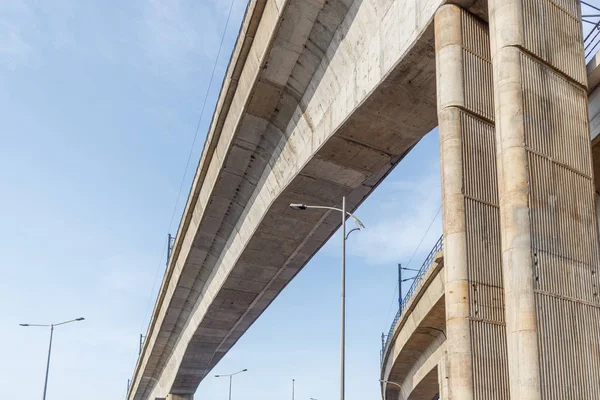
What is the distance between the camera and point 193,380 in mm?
45406

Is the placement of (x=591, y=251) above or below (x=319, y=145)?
below

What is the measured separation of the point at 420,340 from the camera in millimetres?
31594

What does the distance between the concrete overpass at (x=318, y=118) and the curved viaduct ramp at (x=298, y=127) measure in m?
0.04

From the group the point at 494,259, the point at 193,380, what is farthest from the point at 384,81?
the point at 193,380

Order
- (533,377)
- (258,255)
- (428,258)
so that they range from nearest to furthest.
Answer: (533,377) < (258,255) < (428,258)

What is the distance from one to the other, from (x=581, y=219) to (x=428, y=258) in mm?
16370

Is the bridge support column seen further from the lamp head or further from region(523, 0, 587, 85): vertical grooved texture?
the lamp head

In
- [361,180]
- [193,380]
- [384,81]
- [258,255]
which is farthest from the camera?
[193,380]

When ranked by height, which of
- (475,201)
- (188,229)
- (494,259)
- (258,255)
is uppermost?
(188,229)

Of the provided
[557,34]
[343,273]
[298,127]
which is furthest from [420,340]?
[557,34]

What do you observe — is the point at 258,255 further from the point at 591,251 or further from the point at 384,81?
the point at 591,251

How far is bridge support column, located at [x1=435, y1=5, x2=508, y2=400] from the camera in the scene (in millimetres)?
10414

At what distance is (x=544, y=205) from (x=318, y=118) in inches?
319

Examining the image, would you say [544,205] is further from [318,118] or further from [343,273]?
[343,273]
